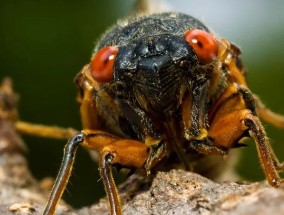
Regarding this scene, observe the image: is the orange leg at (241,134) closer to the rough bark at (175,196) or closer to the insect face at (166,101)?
the insect face at (166,101)

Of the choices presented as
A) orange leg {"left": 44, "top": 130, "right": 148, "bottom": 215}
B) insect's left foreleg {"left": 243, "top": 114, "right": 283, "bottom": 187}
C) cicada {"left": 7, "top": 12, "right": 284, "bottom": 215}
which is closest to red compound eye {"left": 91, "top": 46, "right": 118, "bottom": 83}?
cicada {"left": 7, "top": 12, "right": 284, "bottom": 215}

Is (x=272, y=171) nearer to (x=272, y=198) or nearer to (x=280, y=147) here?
(x=272, y=198)

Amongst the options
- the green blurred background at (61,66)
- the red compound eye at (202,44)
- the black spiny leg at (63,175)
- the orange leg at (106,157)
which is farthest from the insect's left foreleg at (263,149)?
the green blurred background at (61,66)

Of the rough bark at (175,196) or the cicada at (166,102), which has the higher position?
the cicada at (166,102)

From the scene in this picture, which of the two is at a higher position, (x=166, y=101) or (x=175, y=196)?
(x=166, y=101)

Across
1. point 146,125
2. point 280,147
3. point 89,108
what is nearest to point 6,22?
point 280,147

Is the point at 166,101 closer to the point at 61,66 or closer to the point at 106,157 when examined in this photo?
the point at 106,157

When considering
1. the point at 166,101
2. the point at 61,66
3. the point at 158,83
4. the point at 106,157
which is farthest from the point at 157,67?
the point at 61,66
